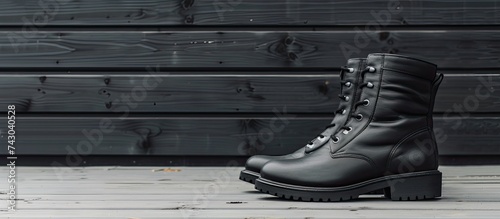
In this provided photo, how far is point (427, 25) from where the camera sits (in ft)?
11.4

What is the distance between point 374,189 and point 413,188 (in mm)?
113

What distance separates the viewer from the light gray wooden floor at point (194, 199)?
→ 78.7 inches

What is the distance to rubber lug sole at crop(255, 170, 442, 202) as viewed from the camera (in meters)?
2.21

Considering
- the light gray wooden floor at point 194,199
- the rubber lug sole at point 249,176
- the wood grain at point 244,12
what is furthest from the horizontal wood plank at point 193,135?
the rubber lug sole at point 249,176

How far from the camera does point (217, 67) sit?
11.5ft

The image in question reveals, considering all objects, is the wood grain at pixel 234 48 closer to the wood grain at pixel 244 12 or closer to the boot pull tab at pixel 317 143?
the wood grain at pixel 244 12

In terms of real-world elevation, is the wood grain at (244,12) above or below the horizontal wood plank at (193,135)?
above

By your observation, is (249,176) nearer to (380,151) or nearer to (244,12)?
(380,151)

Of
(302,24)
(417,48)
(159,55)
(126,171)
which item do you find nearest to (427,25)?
(417,48)

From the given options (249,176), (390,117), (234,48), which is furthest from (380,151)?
(234,48)

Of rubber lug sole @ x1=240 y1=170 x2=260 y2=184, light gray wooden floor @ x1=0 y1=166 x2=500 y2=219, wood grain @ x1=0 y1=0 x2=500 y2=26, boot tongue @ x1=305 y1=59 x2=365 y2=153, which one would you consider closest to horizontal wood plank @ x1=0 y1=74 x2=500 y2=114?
wood grain @ x1=0 y1=0 x2=500 y2=26

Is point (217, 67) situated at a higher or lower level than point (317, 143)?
higher

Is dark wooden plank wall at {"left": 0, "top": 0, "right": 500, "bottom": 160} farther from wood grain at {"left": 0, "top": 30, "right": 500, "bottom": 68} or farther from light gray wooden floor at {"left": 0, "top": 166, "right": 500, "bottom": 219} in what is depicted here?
light gray wooden floor at {"left": 0, "top": 166, "right": 500, "bottom": 219}

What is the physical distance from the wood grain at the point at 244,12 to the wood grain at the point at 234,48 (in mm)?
50
